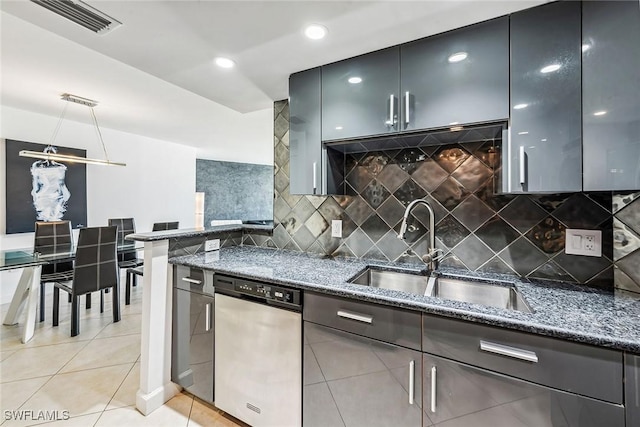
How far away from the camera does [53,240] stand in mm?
3143

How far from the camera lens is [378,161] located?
182 cm

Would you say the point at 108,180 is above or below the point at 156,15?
below

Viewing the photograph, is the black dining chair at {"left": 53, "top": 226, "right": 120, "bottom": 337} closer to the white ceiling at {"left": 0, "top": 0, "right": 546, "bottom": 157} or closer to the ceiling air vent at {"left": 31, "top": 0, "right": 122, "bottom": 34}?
the white ceiling at {"left": 0, "top": 0, "right": 546, "bottom": 157}

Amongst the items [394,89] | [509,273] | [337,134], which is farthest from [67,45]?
[509,273]

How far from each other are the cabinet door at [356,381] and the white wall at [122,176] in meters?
4.31

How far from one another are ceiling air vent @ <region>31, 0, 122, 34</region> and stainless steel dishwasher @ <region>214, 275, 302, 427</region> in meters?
1.44

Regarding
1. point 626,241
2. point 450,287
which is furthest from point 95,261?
point 626,241

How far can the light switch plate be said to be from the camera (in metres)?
1.25

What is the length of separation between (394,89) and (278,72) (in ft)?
2.69

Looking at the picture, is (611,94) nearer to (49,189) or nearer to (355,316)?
(355,316)

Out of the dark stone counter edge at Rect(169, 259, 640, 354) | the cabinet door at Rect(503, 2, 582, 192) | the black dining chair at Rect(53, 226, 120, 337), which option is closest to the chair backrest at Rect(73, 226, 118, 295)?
the black dining chair at Rect(53, 226, 120, 337)

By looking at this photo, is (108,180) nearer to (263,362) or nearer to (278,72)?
(278,72)

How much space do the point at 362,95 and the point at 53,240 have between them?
156 inches

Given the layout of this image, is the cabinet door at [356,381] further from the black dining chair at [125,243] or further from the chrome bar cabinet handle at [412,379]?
the black dining chair at [125,243]
